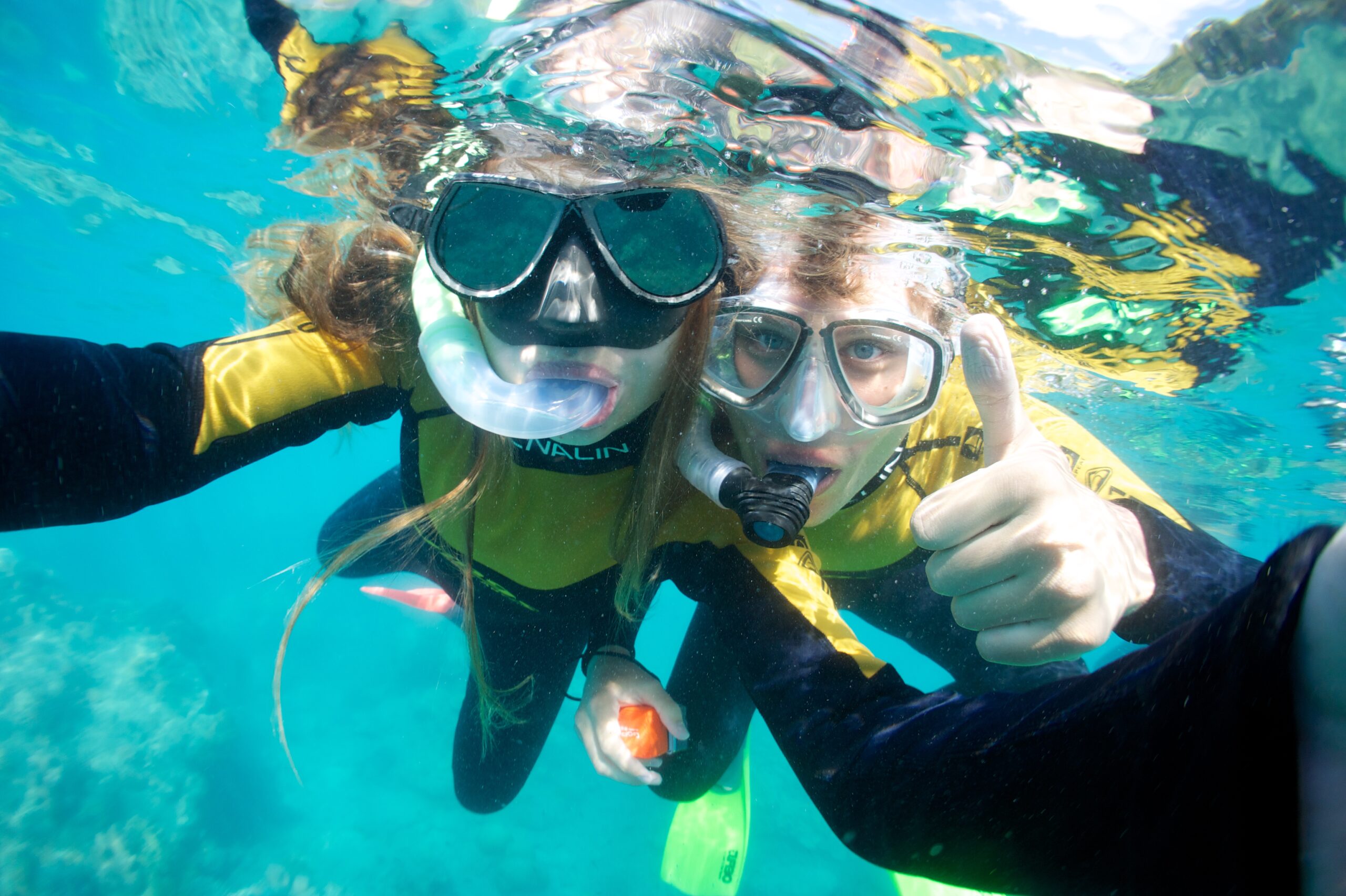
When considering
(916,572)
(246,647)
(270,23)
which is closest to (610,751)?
(916,572)

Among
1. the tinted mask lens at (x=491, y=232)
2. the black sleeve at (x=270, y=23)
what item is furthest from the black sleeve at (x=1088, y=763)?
the black sleeve at (x=270, y=23)

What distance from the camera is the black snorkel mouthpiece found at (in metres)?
2.30

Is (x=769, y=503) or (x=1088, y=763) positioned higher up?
(x=1088, y=763)

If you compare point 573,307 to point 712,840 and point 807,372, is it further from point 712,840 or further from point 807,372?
point 712,840

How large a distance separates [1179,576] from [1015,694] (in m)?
1.61

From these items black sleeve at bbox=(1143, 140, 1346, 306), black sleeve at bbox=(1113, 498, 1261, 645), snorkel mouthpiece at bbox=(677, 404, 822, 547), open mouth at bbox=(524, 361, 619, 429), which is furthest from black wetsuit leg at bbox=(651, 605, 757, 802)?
black sleeve at bbox=(1143, 140, 1346, 306)

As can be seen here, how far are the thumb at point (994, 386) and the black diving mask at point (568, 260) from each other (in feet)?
3.36

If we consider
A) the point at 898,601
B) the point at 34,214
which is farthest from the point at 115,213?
the point at 898,601

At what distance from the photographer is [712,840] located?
7.12 metres

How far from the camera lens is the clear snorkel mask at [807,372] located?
2621mm

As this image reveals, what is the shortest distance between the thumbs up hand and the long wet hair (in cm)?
128

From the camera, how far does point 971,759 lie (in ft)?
5.55

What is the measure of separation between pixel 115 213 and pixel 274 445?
16710mm

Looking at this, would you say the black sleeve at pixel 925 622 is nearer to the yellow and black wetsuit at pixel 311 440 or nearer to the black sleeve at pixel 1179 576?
the black sleeve at pixel 1179 576
